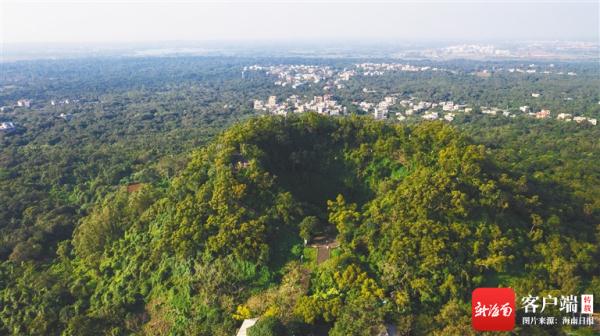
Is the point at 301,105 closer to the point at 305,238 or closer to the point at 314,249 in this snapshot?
the point at 305,238

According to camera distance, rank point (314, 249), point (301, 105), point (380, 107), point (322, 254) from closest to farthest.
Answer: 1. point (322, 254)
2. point (314, 249)
3. point (380, 107)
4. point (301, 105)

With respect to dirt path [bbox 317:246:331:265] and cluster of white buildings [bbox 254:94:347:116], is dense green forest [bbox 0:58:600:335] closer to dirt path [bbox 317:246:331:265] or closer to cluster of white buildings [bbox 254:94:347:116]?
dirt path [bbox 317:246:331:265]

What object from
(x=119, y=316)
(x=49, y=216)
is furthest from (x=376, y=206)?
(x=49, y=216)

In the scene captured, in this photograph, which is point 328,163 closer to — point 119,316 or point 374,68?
point 119,316

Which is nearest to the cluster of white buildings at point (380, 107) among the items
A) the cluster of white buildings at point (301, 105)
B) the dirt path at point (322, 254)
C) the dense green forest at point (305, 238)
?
the cluster of white buildings at point (301, 105)

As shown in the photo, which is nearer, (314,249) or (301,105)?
(314,249)

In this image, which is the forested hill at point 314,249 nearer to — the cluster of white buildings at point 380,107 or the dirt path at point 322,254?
the dirt path at point 322,254

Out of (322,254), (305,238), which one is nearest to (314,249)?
(322,254)
